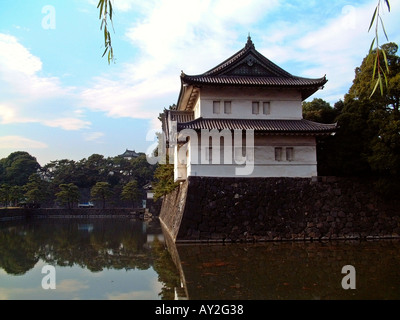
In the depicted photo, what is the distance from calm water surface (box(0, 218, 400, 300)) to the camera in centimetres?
822

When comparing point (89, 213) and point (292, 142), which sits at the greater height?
point (292, 142)

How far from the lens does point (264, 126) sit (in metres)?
18.1

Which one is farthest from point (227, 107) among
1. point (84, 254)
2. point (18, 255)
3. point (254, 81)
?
point (18, 255)

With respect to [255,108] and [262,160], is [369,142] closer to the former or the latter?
[262,160]

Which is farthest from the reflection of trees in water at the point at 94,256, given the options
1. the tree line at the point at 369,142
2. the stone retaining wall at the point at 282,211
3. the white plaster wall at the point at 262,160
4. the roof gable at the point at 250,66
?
the tree line at the point at 369,142

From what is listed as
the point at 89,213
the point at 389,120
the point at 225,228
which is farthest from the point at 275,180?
the point at 89,213

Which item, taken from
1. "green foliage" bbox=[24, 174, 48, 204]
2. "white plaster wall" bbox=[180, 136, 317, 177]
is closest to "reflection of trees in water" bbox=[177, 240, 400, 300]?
"white plaster wall" bbox=[180, 136, 317, 177]

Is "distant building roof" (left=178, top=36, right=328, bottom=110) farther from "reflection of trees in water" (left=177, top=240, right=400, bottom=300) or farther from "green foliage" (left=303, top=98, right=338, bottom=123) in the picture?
"reflection of trees in water" (left=177, top=240, right=400, bottom=300)

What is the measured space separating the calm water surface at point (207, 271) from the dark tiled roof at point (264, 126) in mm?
5325

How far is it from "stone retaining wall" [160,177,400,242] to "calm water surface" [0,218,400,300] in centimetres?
103

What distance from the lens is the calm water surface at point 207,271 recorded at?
8219 millimetres

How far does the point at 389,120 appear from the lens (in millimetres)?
17938
